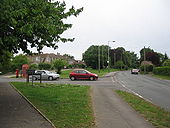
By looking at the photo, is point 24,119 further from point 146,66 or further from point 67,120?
point 146,66

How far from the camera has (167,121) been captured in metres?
6.79

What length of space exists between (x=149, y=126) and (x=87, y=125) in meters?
1.72

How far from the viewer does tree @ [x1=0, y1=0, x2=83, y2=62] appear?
254 inches

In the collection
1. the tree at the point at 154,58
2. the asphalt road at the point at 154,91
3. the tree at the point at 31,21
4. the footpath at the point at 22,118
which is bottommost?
the asphalt road at the point at 154,91

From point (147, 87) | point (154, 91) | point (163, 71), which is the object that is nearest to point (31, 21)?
point (154, 91)

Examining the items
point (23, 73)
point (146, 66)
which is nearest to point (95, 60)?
point (146, 66)

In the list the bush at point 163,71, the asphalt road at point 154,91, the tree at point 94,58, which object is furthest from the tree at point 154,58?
the asphalt road at point 154,91

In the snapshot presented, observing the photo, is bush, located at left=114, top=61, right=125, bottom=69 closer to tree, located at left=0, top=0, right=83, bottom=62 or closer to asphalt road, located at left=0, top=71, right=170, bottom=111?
asphalt road, located at left=0, top=71, right=170, bottom=111

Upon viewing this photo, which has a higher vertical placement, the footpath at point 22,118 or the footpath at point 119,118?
the footpath at point 22,118

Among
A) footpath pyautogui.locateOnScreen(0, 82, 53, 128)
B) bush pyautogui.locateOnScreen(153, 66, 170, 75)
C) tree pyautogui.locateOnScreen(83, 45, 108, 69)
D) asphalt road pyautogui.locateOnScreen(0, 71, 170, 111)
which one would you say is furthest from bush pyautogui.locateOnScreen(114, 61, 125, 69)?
A: footpath pyautogui.locateOnScreen(0, 82, 53, 128)

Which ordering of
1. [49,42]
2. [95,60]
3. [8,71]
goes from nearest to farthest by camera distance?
[49,42], [8,71], [95,60]

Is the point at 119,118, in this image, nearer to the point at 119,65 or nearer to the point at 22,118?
the point at 22,118

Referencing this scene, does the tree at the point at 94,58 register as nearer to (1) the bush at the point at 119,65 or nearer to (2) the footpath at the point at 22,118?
(1) the bush at the point at 119,65

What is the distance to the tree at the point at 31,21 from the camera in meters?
6.45
